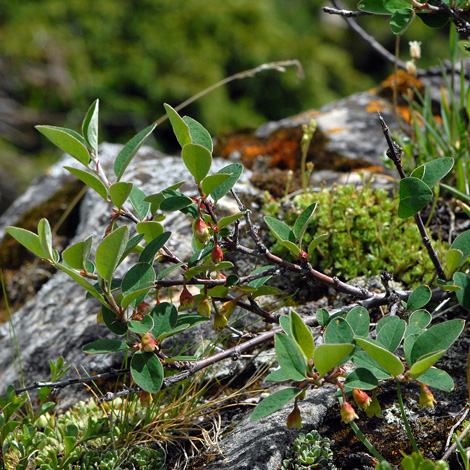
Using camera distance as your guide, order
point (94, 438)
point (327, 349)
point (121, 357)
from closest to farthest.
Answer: point (327, 349)
point (94, 438)
point (121, 357)

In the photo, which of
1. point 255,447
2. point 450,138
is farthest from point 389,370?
point 450,138

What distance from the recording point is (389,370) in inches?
38.3

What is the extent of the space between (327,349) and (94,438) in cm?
87

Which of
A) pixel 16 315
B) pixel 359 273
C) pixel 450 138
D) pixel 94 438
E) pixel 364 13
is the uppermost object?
pixel 364 13

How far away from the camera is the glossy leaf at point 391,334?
1062 mm

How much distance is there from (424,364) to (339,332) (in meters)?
0.19

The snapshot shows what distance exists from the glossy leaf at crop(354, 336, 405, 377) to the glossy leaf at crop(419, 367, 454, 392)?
0.09 metres

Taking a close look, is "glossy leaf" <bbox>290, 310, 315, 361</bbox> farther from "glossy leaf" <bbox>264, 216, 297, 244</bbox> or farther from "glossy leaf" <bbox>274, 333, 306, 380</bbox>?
"glossy leaf" <bbox>264, 216, 297, 244</bbox>

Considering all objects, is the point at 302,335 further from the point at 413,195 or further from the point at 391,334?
the point at 413,195

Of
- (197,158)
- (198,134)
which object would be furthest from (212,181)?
(198,134)

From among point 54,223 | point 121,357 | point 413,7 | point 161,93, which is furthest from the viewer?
point 161,93

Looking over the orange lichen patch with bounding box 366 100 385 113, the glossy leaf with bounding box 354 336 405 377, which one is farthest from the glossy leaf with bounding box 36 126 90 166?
the orange lichen patch with bounding box 366 100 385 113

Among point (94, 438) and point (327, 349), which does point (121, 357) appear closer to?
point (94, 438)

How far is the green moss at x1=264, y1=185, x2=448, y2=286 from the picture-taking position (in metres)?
1.82
